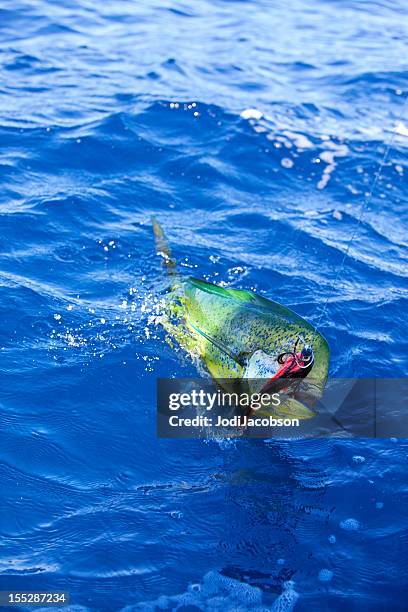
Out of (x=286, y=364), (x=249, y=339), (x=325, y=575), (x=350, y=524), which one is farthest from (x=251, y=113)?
(x=325, y=575)

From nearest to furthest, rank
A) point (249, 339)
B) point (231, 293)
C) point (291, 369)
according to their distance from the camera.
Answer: point (291, 369) → point (249, 339) → point (231, 293)

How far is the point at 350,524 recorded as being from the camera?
5.78 m

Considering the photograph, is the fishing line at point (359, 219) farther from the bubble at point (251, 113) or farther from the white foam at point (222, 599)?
the white foam at point (222, 599)

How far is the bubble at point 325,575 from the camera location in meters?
5.31

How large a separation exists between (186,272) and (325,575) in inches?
167

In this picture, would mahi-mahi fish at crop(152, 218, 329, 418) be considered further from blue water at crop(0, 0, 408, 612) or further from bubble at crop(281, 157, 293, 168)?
bubble at crop(281, 157, 293, 168)

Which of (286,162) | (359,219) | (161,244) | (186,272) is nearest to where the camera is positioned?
(186,272)

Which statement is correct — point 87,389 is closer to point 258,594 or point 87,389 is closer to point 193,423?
point 193,423

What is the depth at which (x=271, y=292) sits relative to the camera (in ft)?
27.8

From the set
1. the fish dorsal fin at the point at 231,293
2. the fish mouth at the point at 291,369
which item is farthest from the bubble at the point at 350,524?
the fish dorsal fin at the point at 231,293

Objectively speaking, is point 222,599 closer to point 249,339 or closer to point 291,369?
point 291,369

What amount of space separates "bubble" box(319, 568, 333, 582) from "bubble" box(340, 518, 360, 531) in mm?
467

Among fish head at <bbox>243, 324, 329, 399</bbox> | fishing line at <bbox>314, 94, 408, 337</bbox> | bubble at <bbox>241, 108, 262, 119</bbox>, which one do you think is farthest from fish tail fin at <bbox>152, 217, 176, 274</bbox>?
bubble at <bbox>241, 108, 262, 119</bbox>

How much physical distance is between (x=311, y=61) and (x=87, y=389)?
36.9ft
